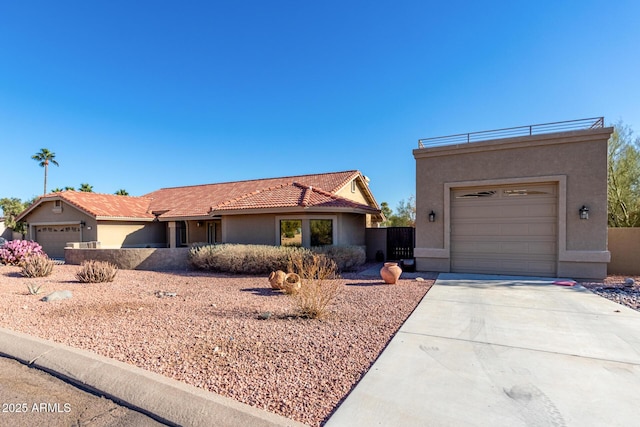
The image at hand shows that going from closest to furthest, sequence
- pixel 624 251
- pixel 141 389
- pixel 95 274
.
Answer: pixel 141 389 → pixel 95 274 → pixel 624 251

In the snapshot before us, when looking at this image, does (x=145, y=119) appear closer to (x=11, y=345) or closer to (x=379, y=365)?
(x=11, y=345)

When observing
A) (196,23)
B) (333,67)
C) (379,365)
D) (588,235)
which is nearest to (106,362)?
(379,365)

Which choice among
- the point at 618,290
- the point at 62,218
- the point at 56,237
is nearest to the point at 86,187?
the point at 56,237

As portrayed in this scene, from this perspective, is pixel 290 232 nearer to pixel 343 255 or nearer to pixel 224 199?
pixel 343 255

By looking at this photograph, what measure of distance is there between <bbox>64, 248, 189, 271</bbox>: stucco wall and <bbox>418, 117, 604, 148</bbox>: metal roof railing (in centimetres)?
1246

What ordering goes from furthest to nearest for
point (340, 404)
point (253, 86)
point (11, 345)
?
point (253, 86) → point (11, 345) → point (340, 404)

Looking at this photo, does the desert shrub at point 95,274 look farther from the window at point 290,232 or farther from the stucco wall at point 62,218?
the stucco wall at point 62,218

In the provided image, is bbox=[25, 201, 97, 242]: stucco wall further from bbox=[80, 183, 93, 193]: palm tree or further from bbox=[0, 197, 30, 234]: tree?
bbox=[80, 183, 93, 193]: palm tree

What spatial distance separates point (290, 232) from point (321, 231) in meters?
1.54

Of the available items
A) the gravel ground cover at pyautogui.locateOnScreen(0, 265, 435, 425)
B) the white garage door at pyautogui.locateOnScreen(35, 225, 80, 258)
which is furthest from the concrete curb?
the white garage door at pyautogui.locateOnScreen(35, 225, 80, 258)

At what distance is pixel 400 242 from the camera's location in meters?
17.8

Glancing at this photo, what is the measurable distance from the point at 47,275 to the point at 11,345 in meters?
8.85

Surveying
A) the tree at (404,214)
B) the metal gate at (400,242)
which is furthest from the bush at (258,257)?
the tree at (404,214)

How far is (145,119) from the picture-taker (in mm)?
22359
